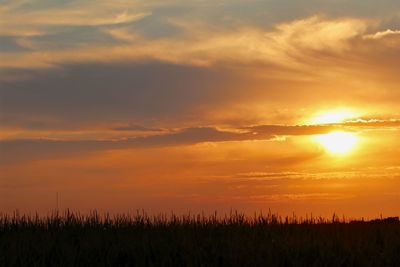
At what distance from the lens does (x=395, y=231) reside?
657 inches

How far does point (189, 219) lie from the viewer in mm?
17406

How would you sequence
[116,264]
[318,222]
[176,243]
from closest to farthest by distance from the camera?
1. [116,264]
2. [176,243]
3. [318,222]

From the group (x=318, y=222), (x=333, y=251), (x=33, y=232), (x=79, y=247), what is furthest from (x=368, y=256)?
(x=33, y=232)

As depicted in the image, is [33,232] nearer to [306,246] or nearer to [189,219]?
[189,219]

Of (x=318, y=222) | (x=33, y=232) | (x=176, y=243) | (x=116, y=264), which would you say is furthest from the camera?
(x=318, y=222)

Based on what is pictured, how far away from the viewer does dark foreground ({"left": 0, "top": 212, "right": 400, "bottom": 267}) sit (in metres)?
13.0

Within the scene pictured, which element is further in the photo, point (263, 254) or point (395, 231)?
point (395, 231)

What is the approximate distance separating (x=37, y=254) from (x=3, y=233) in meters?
3.95

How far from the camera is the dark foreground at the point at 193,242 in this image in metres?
13.0

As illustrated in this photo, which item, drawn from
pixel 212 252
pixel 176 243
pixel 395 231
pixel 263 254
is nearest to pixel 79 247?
pixel 176 243

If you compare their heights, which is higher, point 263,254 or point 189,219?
point 189,219

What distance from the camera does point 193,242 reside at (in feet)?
47.1

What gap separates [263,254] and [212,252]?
1082 millimetres

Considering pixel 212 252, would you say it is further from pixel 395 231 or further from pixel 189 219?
pixel 395 231
